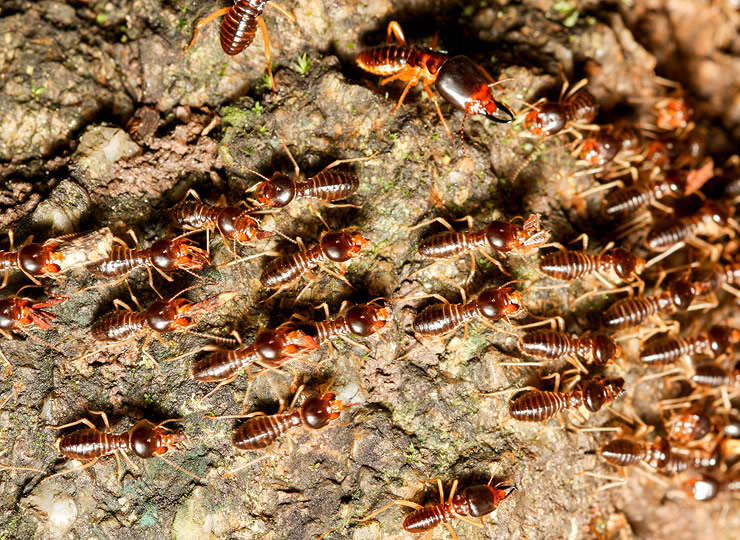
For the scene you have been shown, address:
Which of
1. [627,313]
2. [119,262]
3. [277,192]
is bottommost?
[119,262]

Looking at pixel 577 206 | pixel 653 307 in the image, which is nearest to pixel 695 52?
pixel 577 206

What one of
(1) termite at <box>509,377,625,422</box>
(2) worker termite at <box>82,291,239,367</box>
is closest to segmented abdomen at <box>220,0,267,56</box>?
(2) worker termite at <box>82,291,239,367</box>

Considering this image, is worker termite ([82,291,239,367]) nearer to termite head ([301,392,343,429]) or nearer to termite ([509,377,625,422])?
termite head ([301,392,343,429])

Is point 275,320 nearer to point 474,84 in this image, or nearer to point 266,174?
point 266,174

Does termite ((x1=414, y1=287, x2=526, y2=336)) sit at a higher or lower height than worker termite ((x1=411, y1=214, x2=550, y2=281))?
lower

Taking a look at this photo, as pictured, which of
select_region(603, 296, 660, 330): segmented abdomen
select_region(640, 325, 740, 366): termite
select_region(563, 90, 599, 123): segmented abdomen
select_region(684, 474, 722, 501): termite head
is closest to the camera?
select_region(603, 296, 660, 330): segmented abdomen

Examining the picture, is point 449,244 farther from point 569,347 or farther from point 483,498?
point 483,498

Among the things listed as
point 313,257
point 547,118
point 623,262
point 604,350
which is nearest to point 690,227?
point 623,262
